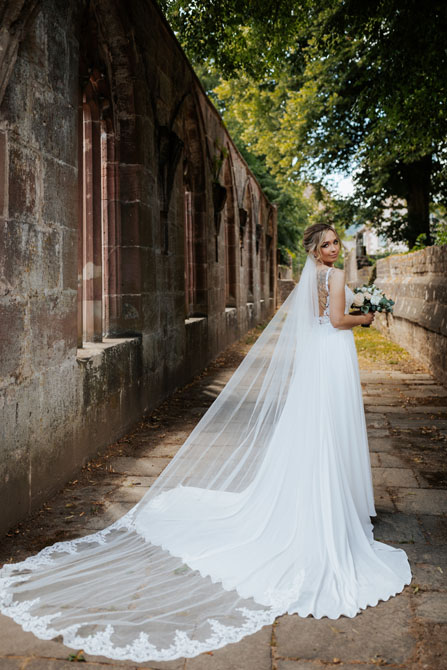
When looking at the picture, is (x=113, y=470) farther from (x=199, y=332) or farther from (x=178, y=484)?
(x=199, y=332)

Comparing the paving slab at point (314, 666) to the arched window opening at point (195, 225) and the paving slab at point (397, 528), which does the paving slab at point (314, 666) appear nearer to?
the paving slab at point (397, 528)

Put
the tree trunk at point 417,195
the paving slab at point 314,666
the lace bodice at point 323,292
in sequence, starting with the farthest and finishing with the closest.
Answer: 1. the tree trunk at point 417,195
2. the lace bodice at point 323,292
3. the paving slab at point 314,666

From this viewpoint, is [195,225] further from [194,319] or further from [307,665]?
[307,665]

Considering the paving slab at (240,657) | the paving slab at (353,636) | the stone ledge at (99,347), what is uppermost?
the stone ledge at (99,347)

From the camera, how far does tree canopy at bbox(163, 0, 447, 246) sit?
8.08 meters

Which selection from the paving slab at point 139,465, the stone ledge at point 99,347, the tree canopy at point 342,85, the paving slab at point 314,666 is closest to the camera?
the paving slab at point 314,666

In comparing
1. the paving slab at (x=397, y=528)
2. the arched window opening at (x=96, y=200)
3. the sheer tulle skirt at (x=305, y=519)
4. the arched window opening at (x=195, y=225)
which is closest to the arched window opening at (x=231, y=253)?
the arched window opening at (x=195, y=225)

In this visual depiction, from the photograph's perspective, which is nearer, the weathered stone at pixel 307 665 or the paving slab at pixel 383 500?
the weathered stone at pixel 307 665

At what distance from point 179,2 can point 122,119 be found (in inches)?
90.6

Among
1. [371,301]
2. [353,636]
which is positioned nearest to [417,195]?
[371,301]

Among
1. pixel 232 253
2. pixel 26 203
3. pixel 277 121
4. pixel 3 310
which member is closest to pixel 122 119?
pixel 26 203

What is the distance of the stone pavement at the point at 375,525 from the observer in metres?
2.46

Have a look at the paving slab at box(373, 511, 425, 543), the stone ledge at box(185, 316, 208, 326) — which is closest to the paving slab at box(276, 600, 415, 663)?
the paving slab at box(373, 511, 425, 543)

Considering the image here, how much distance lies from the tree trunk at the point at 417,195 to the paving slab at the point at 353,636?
60.6ft
